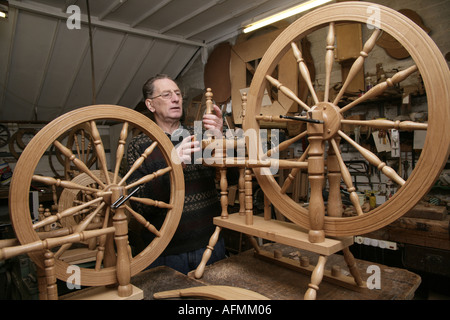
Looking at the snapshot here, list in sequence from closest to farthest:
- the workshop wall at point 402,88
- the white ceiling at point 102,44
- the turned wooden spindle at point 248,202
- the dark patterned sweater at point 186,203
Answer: the turned wooden spindle at point 248,202 < the dark patterned sweater at point 186,203 < the workshop wall at point 402,88 < the white ceiling at point 102,44

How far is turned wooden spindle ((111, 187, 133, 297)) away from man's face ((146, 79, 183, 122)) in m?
0.90

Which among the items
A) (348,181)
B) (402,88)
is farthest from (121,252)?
(402,88)

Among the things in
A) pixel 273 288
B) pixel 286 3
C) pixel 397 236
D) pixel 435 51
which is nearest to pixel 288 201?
pixel 273 288

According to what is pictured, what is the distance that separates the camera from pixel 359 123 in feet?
3.87

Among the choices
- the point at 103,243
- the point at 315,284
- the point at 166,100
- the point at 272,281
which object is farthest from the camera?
the point at 166,100

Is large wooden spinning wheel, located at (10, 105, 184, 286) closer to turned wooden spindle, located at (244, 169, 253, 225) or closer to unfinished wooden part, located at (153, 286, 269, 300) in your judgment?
unfinished wooden part, located at (153, 286, 269, 300)

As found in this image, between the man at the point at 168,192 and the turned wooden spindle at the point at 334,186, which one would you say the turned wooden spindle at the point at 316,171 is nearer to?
the turned wooden spindle at the point at 334,186

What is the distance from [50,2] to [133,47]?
53.3 inches

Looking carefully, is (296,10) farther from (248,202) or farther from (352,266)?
(352,266)

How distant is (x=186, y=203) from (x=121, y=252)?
0.72 metres

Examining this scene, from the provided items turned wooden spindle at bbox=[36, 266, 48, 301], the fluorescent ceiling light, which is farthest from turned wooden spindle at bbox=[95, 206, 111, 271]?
the fluorescent ceiling light

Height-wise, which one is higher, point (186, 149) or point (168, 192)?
point (186, 149)

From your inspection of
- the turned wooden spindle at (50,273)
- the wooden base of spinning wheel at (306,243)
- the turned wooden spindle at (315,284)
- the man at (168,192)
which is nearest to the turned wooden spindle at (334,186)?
the wooden base of spinning wheel at (306,243)

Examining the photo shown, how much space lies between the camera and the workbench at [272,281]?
1271 mm
